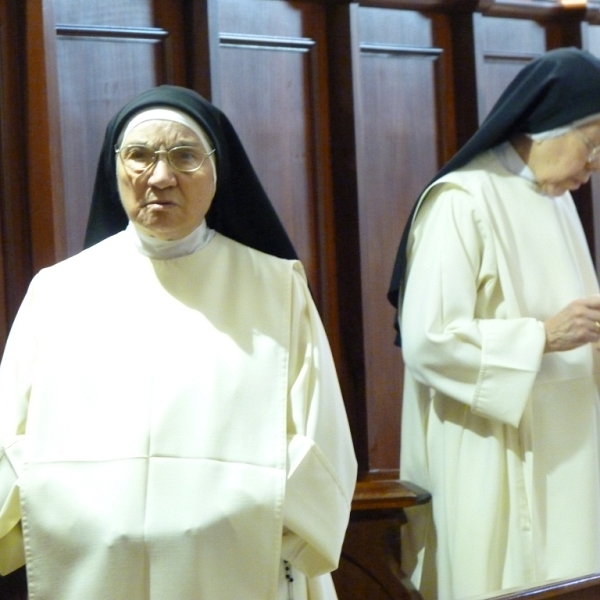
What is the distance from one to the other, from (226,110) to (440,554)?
1.80 m

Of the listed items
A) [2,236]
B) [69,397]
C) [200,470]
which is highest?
[2,236]

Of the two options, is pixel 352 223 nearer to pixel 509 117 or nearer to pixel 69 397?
pixel 509 117

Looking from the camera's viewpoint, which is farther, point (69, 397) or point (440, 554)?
point (440, 554)

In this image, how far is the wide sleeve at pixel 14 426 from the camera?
240 centimetres

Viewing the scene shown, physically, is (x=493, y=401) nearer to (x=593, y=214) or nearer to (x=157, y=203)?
(x=157, y=203)

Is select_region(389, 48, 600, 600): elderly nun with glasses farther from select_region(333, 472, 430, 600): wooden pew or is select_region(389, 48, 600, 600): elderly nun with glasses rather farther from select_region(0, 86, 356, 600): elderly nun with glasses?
select_region(0, 86, 356, 600): elderly nun with glasses

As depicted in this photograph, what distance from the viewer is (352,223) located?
13.6ft

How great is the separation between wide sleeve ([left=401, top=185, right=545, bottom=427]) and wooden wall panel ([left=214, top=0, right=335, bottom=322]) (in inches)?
30.1

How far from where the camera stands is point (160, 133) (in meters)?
2.54

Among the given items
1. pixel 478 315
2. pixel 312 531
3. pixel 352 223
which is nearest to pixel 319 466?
pixel 312 531

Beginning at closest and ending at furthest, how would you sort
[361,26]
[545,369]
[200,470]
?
[200,470], [545,369], [361,26]

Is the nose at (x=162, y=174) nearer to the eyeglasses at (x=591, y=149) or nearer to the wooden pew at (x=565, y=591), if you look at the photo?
the wooden pew at (x=565, y=591)

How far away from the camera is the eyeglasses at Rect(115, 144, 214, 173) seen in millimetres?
2531

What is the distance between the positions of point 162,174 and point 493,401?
137 cm
